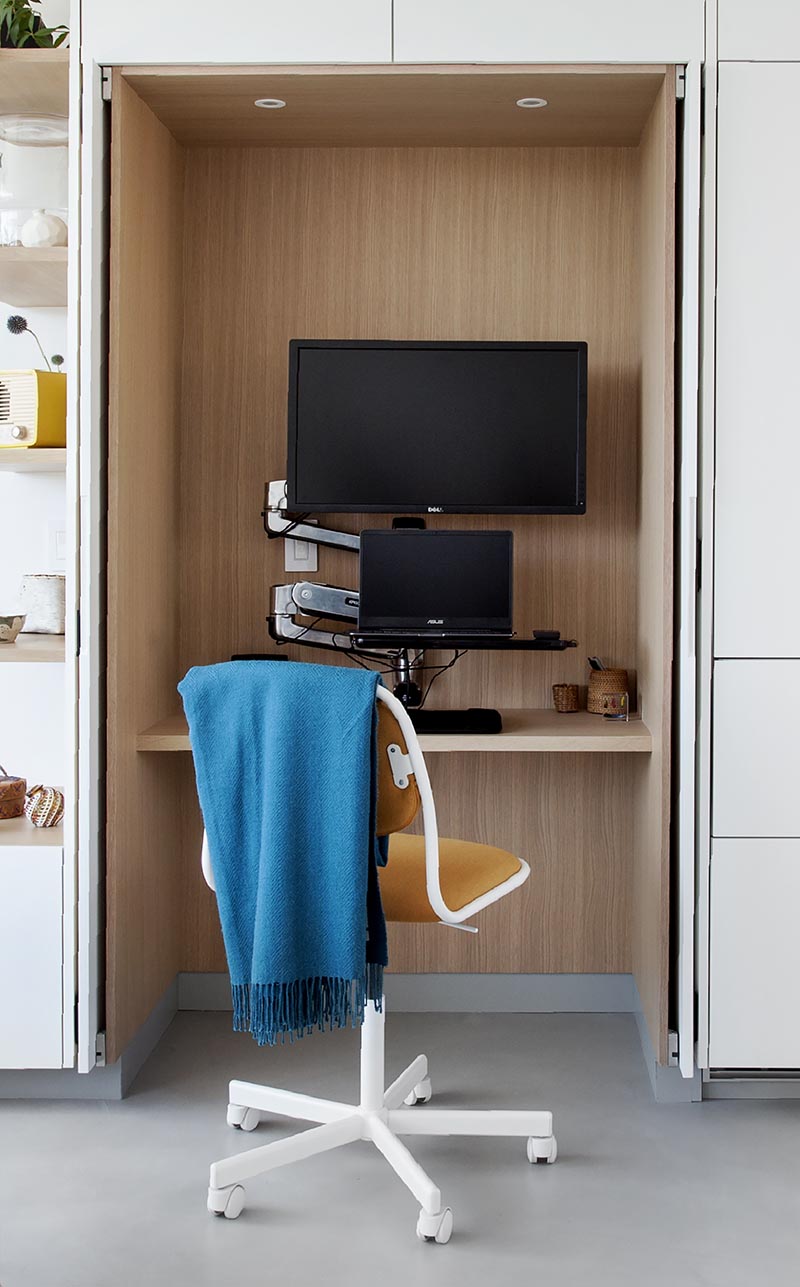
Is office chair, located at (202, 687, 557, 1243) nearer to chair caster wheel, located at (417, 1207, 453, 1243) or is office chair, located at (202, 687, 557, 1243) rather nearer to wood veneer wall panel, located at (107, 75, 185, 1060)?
chair caster wheel, located at (417, 1207, 453, 1243)

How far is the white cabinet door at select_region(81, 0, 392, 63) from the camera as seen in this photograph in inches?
101

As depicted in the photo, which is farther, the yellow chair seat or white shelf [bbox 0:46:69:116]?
white shelf [bbox 0:46:69:116]

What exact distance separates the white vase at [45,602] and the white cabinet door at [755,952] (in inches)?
61.1

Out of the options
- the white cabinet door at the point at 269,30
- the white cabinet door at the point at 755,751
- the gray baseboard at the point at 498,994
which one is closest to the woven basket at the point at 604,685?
the white cabinet door at the point at 755,751

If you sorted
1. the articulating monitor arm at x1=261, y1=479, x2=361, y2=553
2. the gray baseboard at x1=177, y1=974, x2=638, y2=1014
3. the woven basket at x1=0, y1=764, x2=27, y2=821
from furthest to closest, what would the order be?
the gray baseboard at x1=177, y1=974, x2=638, y2=1014 → the articulating monitor arm at x1=261, y1=479, x2=361, y2=553 → the woven basket at x1=0, y1=764, x2=27, y2=821

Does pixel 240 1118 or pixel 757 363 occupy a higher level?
pixel 757 363

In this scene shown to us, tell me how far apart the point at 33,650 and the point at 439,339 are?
4.32ft

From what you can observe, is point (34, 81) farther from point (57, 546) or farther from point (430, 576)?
point (430, 576)

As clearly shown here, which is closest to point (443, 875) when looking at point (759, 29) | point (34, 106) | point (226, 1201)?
point (226, 1201)

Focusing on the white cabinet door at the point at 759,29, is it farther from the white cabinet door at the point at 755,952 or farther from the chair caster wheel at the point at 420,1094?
the chair caster wheel at the point at 420,1094

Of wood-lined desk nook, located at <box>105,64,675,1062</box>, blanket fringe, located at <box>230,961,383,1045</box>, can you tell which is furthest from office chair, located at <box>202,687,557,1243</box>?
wood-lined desk nook, located at <box>105,64,675,1062</box>

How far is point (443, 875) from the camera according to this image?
2.32 meters

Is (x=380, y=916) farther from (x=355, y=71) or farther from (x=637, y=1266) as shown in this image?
(x=355, y=71)

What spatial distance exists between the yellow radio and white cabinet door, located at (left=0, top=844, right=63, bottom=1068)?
2.96 ft
